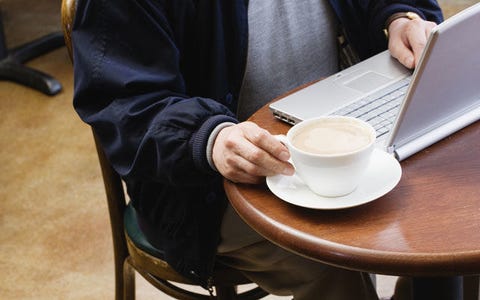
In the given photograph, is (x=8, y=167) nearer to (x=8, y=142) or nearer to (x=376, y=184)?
(x=8, y=142)

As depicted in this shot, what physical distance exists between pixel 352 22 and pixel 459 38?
549 mm

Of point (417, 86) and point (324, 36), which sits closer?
point (417, 86)

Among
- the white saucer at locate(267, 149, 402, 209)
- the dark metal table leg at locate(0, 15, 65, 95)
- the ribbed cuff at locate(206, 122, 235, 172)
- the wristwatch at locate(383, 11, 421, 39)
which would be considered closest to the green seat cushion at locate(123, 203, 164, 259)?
the ribbed cuff at locate(206, 122, 235, 172)

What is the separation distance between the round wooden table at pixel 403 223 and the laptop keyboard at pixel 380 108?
8 centimetres

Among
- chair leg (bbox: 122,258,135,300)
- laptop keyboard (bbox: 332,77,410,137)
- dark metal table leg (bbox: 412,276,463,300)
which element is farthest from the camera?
chair leg (bbox: 122,258,135,300)

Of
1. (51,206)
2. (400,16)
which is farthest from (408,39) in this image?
(51,206)

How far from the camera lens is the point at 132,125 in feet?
3.57

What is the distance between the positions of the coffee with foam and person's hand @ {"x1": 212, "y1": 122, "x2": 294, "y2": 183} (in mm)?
41

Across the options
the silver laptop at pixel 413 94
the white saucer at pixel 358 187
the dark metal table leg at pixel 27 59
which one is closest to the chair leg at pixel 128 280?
the silver laptop at pixel 413 94

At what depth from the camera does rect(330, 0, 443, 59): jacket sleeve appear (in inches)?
54.4

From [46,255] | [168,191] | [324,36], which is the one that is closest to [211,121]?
[168,191]

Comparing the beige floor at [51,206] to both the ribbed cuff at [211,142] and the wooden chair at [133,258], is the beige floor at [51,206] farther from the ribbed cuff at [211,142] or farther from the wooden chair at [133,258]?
the ribbed cuff at [211,142]

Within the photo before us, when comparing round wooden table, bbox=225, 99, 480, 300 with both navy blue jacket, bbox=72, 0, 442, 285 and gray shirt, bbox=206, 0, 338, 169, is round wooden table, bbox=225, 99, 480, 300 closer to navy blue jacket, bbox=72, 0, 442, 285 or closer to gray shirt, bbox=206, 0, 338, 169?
navy blue jacket, bbox=72, 0, 442, 285

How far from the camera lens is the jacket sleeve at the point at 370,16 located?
54.4 inches
